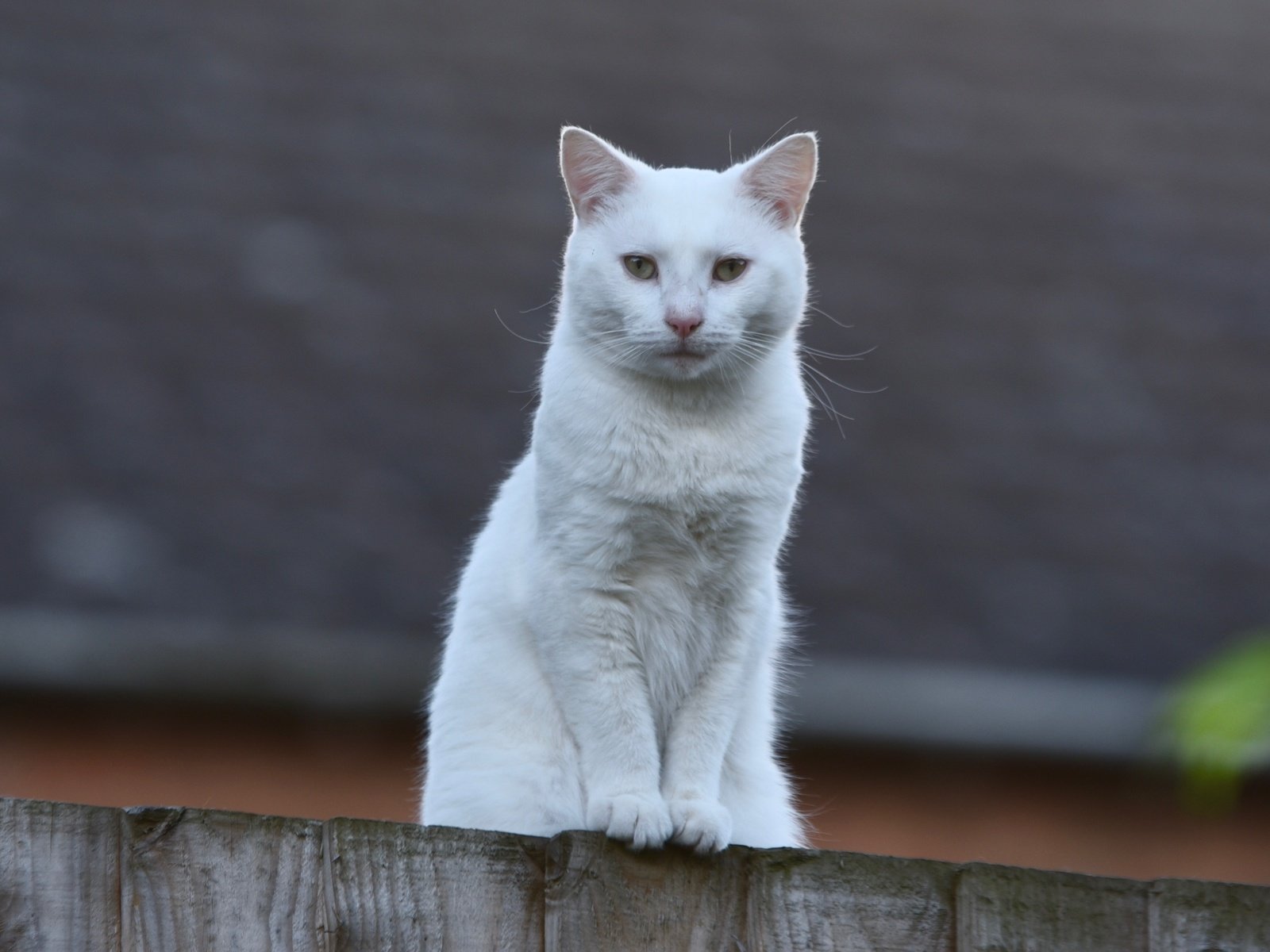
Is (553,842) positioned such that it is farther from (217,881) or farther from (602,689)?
(602,689)

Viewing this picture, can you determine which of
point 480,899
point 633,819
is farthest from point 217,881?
point 633,819

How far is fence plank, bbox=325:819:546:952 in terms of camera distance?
217 cm

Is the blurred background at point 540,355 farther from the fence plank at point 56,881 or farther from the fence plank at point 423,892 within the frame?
the fence plank at point 56,881

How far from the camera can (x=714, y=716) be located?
2.99 metres

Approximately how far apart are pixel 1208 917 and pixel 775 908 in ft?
1.95

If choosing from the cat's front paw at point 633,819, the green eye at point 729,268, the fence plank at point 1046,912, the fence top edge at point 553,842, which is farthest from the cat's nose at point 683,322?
the fence plank at point 1046,912

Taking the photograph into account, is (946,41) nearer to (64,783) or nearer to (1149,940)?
(64,783)

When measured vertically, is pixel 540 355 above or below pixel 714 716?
above

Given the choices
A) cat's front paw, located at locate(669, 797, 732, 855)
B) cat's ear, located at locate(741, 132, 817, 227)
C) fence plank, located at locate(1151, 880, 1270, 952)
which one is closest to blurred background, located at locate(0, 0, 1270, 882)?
cat's ear, located at locate(741, 132, 817, 227)

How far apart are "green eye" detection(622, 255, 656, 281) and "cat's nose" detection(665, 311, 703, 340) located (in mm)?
187

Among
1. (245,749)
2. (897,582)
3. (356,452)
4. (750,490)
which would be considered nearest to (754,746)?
(750,490)

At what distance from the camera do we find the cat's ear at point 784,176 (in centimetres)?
322

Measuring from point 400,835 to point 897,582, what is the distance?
437cm

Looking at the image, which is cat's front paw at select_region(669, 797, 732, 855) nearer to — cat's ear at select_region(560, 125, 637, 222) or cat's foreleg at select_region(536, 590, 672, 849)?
cat's foreleg at select_region(536, 590, 672, 849)
